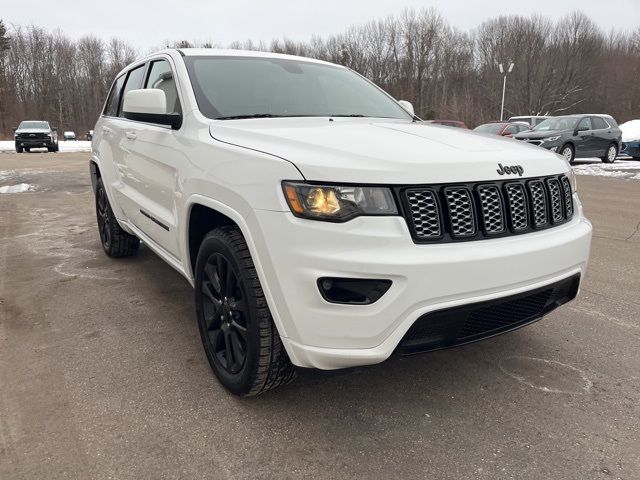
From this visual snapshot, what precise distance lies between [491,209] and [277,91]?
5.46ft

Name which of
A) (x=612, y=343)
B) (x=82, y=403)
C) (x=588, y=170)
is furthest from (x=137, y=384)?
(x=588, y=170)

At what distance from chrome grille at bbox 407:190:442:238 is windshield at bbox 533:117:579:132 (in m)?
15.9

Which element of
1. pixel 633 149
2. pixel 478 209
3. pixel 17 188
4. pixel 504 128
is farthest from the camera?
pixel 633 149

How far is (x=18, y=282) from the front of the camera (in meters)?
4.35

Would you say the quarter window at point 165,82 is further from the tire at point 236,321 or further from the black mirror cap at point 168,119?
the tire at point 236,321

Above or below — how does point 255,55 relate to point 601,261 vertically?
above

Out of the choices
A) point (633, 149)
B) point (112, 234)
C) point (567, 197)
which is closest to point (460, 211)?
point (567, 197)

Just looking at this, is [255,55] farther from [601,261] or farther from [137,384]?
[601,261]

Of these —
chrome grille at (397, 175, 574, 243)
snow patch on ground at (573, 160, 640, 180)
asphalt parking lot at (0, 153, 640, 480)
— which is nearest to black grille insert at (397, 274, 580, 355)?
chrome grille at (397, 175, 574, 243)

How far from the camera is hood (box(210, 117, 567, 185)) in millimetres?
1962

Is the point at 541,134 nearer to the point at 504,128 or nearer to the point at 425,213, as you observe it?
the point at 504,128

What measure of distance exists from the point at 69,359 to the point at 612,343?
10.7 feet

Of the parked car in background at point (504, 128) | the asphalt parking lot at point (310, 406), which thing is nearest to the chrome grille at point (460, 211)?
the asphalt parking lot at point (310, 406)

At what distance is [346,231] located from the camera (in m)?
1.90
